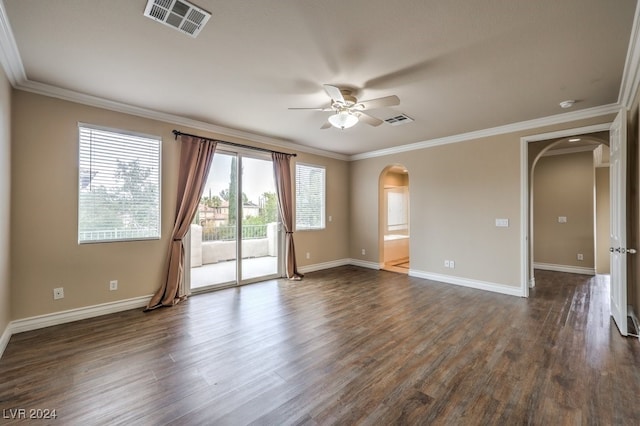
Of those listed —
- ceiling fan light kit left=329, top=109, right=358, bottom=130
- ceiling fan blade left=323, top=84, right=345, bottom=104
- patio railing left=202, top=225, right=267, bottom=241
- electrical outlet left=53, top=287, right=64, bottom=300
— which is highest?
ceiling fan blade left=323, top=84, right=345, bottom=104

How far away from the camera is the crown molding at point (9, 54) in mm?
2088

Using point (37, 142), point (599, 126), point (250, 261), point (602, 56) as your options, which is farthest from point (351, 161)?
point (37, 142)

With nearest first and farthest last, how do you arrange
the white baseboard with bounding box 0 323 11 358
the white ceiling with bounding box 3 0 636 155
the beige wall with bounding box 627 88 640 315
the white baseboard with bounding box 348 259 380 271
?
1. the white ceiling with bounding box 3 0 636 155
2. the white baseboard with bounding box 0 323 11 358
3. the beige wall with bounding box 627 88 640 315
4. the white baseboard with bounding box 348 259 380 271

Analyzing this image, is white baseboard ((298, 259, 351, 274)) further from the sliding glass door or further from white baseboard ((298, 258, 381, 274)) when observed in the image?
the sliding glass door

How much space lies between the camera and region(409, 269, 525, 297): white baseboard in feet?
14.8

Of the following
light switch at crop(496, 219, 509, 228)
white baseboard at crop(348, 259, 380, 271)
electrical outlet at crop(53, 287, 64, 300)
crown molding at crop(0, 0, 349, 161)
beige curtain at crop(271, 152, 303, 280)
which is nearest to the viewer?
crown molding at crop(0, 0, 349, 161)

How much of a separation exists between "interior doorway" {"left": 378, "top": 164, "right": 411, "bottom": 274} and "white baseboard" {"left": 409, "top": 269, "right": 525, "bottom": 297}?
2.33 ft

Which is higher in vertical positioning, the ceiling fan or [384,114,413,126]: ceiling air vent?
[384,114,413,126]: ceiling air vent

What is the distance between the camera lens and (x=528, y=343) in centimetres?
285

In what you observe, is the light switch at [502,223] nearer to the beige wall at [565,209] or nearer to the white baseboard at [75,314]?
the beige wall at [565,209]

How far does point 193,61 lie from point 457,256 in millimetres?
5068

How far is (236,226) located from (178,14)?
342 cm

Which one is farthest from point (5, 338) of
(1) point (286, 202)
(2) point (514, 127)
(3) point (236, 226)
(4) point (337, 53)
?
(2) point (514, 127)

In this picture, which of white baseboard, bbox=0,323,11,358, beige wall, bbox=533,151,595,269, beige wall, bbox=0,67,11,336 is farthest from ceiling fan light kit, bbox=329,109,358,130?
beige wall, bbox=533,151,595,269
